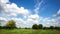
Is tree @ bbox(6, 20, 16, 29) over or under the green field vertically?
over

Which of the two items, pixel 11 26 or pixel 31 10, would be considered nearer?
pixel 31 10

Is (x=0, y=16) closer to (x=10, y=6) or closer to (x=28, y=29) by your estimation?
(x=10, y=6)

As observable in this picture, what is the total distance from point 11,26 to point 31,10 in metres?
1.42

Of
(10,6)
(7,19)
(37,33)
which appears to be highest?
(10,6)

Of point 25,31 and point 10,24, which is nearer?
point 25,31

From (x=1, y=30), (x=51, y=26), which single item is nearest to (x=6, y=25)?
(x=1, y=30)

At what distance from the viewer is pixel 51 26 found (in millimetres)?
9211

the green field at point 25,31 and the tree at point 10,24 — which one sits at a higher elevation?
the tree at point 10,24

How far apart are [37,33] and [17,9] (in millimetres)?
1509

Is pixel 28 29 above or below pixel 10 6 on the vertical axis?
below

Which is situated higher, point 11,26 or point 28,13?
point 28,13

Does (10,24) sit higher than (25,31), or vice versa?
(10,24)

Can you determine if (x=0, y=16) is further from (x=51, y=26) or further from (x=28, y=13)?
(x=51, y=26)

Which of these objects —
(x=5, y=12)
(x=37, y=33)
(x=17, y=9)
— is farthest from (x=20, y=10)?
(x=37, y=33)
